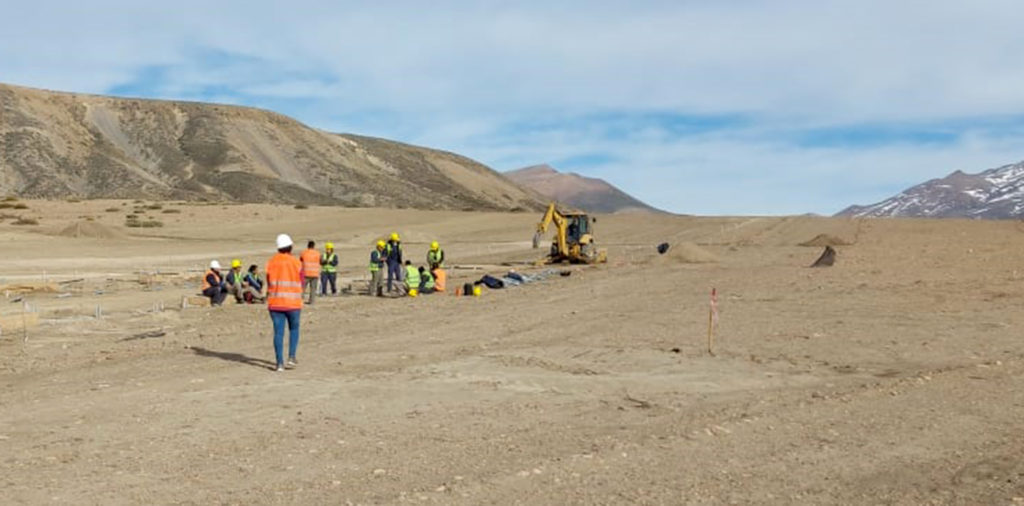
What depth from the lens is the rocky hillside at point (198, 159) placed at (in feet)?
349

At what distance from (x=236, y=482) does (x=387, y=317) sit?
40.1 feet

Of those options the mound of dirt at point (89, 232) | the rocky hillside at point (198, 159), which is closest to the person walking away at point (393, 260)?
the mound of dirt at point (89, 232)

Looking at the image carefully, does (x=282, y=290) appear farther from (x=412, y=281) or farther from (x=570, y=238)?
(x=570, y=238)

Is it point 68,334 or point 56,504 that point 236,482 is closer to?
point 56,504

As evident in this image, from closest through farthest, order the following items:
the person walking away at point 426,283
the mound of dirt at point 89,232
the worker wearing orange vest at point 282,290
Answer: the worker wearing orange vest at point 282,290 < the person walking away at point 426,283 < the mound of dirt at point 89,232

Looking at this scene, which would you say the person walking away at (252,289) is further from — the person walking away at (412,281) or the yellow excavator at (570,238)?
the yellow excavator at (570,238)

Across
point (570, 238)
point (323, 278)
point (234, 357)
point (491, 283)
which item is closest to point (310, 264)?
point (323, 278)

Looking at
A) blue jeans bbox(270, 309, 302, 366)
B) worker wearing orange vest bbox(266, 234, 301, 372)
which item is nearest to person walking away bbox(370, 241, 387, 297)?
blue jeans bbox(270, 309, 302, 366)

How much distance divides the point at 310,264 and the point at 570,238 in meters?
16.0

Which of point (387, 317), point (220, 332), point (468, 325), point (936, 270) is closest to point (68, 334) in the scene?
point (220, 332)

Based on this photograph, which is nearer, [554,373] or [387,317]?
[554,373]

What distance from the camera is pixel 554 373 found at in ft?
39.7

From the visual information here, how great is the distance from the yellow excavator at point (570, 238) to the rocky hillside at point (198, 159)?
68.1 m

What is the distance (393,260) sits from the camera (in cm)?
2406
